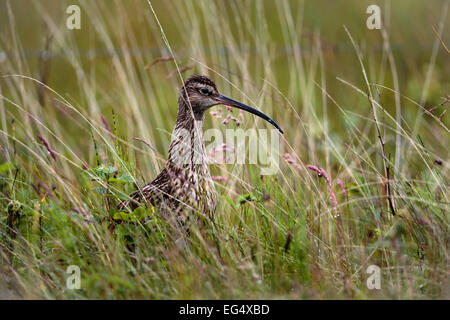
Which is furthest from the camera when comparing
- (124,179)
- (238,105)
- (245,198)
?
(238,105)

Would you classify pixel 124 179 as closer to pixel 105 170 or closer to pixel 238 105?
pixel 105 170

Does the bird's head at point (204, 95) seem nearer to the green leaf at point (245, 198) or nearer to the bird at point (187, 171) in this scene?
the bird at point (187, 171)

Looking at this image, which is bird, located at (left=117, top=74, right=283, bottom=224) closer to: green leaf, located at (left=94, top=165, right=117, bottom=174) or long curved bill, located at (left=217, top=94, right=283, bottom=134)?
long curved bill, located at (left=217, top=94, right=283, bottom=134)

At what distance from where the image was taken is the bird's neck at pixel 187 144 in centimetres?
429

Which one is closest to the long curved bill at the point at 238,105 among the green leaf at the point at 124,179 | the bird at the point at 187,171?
the bird at the point at 187,171

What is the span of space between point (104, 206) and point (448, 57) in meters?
7.22

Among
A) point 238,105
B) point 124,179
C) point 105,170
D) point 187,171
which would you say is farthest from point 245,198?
point 238,105

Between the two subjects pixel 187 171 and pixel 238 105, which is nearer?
pixel 187 171

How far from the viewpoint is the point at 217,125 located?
560 centimetres

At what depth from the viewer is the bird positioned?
407 centimetres

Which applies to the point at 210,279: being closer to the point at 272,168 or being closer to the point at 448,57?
the point at 272,168

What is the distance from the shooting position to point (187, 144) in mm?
4344

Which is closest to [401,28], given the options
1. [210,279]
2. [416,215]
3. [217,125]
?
[217,125]

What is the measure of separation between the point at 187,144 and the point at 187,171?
0.64 ft
